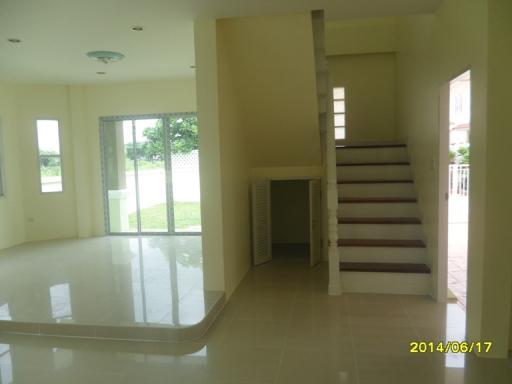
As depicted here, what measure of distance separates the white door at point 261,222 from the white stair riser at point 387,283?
1520mm

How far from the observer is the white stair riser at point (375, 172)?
536cm

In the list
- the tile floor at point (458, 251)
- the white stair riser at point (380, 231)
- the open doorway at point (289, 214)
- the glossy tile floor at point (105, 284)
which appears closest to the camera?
the glossy tile floor at point (105, 284)

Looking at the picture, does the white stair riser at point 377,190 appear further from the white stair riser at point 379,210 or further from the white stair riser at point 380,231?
the white stair riser at point 380,231

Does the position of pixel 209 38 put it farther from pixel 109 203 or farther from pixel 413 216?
pixel 109 203

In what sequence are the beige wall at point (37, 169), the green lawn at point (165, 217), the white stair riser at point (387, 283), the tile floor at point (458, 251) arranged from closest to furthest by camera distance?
1. the white stair riser at point (387, 283)
2. the tile floor at point (458, 251)
3. the beige wall at point (37, 169)
4. the green lawn at point (165, 217)

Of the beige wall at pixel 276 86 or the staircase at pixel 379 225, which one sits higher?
the beige wall at pixel 276 86

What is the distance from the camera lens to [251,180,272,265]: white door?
5.44 m

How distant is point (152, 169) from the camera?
7461mm

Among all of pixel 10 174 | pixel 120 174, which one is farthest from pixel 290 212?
pixel 10 174

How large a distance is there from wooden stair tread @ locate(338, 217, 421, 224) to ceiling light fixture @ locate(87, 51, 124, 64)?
3.52 m

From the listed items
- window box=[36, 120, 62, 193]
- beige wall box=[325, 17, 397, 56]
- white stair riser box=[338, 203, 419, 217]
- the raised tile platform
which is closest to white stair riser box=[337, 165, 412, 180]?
white stair riser box=[338, 203, 419, 217]

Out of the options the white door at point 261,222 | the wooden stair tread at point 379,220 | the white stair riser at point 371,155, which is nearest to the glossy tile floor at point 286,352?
the wooden stair tread at point 379,220

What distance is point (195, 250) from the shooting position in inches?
243

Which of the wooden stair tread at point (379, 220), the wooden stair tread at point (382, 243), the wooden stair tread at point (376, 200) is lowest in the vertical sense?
Result: the wooden stair tread at point (382, 243)
